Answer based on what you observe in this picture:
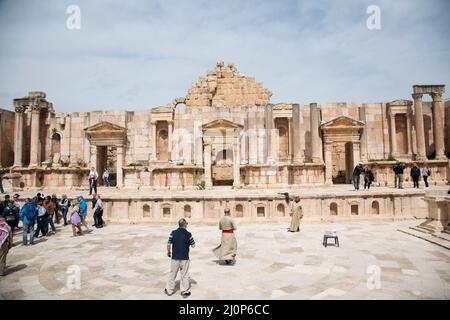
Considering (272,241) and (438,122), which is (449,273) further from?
(438,122)

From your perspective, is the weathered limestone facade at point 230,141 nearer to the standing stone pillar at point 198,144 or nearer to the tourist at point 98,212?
the standing stone pillar at point 198,144

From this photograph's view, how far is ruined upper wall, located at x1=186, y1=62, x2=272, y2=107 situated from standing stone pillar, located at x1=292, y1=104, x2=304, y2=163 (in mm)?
6092

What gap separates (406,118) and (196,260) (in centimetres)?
2144

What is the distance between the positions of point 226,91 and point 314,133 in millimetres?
10280

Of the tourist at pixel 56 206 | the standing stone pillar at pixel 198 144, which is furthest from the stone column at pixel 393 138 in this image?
the tourist at pixel 56 206

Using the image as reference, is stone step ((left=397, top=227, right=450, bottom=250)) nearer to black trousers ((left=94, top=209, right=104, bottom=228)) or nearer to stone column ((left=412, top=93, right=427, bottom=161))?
black trousers ((left=94, top=209, right=104, bottom=228))

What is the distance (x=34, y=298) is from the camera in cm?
549

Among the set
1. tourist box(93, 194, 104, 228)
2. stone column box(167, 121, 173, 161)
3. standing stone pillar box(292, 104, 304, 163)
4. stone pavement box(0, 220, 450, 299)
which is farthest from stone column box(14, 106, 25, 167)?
standing stone pillar box(292, 104, 304, 163)

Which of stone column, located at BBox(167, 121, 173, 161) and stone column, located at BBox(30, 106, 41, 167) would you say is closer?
stone column, located at BBox(167, 121, 173, 161)

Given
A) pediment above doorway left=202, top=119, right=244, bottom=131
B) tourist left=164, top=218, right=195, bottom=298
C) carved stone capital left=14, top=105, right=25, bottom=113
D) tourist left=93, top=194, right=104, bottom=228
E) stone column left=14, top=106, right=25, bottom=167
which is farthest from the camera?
carved stone capital left=14, top=105, right=25, bottom=113

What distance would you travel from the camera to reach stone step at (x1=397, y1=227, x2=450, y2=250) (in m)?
8.78

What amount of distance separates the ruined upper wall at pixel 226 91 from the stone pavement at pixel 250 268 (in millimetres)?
19077

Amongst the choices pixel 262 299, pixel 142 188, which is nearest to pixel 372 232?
pixel 262 299

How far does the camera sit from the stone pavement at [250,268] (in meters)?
5.62
